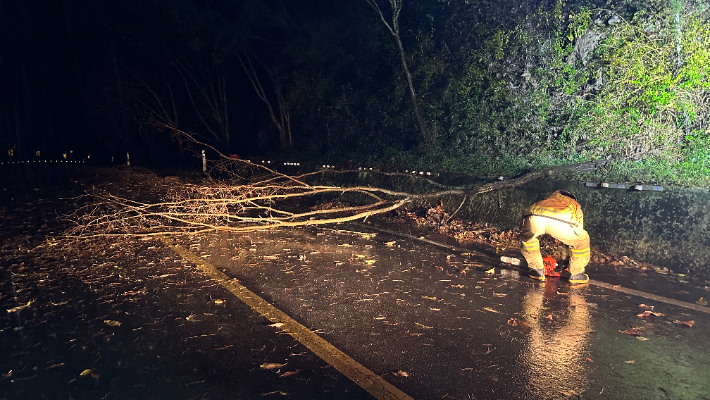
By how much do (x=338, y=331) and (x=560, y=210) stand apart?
132 inches

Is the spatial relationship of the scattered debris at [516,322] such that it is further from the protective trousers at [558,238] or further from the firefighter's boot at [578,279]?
the firefighter's boot at [578,279]

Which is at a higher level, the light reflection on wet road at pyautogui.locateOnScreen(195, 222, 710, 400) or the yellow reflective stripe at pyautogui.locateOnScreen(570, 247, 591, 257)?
the yellow reflective stripe at pyautogui.locateOnScreen(570, 247, 591, 257)

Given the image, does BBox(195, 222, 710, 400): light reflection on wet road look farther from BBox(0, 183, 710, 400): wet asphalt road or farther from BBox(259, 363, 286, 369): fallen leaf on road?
BBox(259, 363, 286, 369): fallen leaf on road

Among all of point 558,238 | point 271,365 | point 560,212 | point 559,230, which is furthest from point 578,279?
point 271,365

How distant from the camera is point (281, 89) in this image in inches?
883

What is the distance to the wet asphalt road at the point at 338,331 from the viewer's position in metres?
3.50

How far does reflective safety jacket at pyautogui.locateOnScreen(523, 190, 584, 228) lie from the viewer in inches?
237

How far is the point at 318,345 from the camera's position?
416 cm

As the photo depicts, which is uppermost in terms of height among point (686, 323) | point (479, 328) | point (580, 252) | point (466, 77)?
point (466, 77)

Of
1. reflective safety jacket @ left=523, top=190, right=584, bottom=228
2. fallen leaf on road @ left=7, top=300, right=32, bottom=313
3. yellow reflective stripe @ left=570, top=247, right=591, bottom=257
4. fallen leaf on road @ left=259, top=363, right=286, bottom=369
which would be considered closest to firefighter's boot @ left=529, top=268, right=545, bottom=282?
yellow reflective stripe @ left=570, top=247, right=591, bottom=257

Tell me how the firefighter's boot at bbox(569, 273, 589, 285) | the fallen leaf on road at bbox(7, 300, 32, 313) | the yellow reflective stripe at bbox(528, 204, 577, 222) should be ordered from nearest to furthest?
1. the fallen leaf on road at bbox(7, 300, 32, 313)
2. the yellow reflective stripe at bbox(528, 204, 577, 222)
3. the firefighter's boot at bbox(569, 273, 589, 285)

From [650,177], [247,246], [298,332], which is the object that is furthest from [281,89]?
[298,332]

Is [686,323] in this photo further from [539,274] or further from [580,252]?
[539,274]

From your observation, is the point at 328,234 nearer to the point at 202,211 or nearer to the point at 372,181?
the point at 202,211
